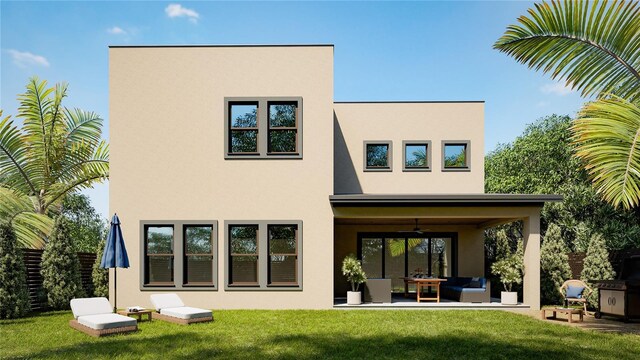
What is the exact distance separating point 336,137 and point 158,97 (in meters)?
6.66

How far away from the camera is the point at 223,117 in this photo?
1542cm

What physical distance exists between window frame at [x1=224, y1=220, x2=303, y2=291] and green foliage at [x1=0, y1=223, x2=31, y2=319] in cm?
547

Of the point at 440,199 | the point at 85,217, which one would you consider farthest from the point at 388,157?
the point at 85,217

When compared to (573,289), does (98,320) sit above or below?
above

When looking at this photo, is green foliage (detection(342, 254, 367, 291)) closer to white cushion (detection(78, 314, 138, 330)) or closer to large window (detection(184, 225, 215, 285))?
large window (detection(184, 225, 215, 285))

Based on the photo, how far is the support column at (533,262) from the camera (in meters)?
15.0

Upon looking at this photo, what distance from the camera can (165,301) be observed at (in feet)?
43.6

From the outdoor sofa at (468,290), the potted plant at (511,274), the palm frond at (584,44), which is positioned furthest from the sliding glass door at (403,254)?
the palm frond at (584,44)

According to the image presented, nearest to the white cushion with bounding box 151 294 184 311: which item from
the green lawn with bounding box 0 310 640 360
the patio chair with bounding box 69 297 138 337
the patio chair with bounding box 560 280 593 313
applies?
the green lawn with bounding box 0 310 640 360

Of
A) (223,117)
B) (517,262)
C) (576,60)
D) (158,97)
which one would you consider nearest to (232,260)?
(223,117)

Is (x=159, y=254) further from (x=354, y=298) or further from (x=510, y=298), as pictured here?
(x=510, y=298)

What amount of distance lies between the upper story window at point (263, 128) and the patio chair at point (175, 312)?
14.7 ft

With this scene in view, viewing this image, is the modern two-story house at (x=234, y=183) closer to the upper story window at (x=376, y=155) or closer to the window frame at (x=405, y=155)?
the window frame at (x=405, y=155)

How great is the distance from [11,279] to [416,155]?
13.6 metres
